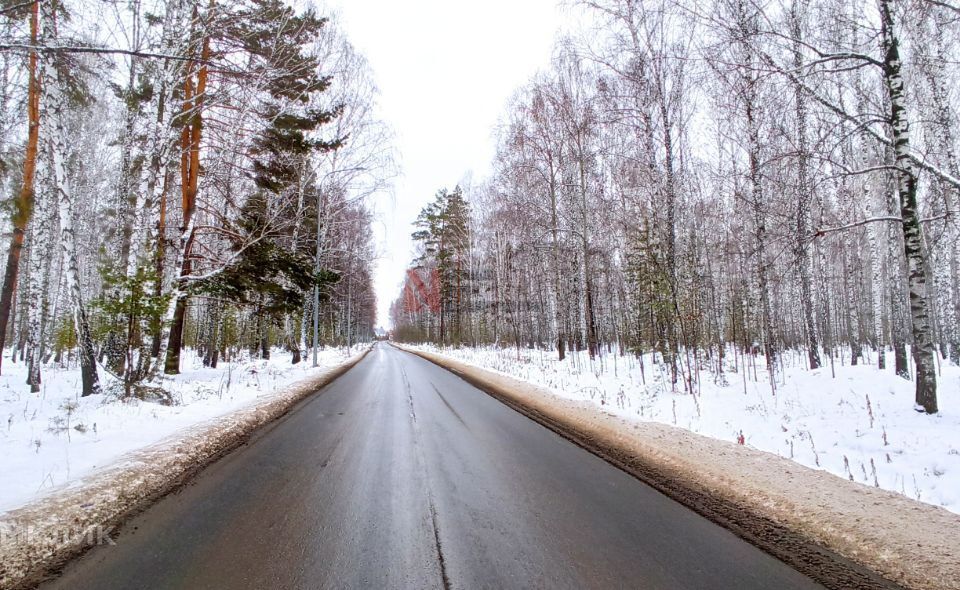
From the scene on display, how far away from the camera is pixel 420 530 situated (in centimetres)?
277

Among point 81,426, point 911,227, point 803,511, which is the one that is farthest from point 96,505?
point 911,227

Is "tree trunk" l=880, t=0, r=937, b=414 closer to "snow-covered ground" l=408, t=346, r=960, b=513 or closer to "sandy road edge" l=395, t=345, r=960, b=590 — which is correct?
"snow-covered ground" l=408, t=346, r=960, b=513

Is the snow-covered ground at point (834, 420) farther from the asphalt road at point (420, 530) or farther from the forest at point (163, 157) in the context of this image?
the forest at point (163, 157)

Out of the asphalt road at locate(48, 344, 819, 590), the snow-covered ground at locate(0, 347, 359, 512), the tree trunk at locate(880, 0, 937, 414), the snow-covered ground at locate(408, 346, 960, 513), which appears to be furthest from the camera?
the tree trunk at locate(880, 0, 937, 414)

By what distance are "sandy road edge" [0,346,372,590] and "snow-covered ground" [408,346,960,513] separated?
256 inches

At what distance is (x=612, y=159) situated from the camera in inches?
641

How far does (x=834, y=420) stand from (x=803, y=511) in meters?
3.65

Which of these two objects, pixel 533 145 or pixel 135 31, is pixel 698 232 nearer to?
pixel 533 145

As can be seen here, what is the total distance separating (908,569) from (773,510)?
2.86ft

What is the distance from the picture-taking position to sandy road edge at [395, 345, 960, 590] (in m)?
2.49

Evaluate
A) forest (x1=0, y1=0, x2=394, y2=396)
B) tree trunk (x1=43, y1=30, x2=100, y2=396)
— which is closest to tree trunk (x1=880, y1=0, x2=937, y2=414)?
forest (x1=0, y1=0, x2=394, y2=396)

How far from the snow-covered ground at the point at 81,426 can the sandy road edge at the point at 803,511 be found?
5618 millimetres

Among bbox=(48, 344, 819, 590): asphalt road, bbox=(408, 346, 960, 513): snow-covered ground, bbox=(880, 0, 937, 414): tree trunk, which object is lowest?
bbox=(408, 346, 960, 513): snow-covered ground

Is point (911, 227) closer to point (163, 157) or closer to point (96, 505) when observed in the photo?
point (96, 505)
